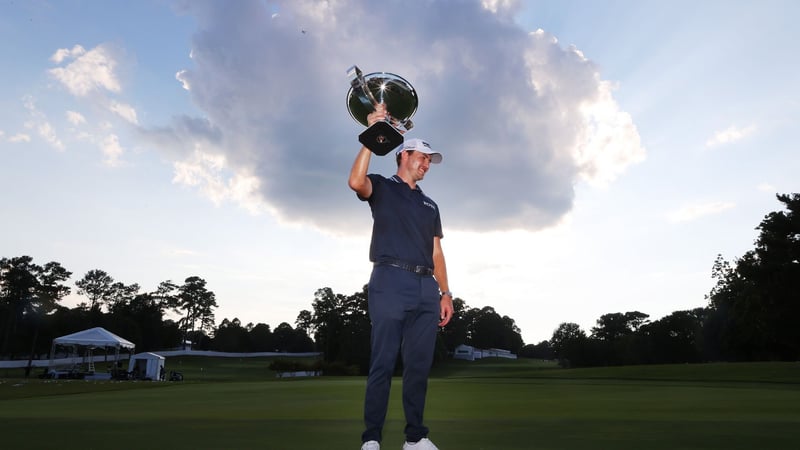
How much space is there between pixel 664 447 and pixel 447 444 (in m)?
1.66

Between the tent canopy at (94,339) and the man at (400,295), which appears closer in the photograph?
the man at (400,295)

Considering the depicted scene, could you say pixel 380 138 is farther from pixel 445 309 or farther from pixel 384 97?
pixel 445 309

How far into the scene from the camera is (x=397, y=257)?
14.1ft

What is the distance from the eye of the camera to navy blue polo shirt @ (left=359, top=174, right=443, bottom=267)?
437cm

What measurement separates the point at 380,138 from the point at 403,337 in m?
1.61

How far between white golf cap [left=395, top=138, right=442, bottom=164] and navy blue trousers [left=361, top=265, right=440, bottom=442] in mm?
1111

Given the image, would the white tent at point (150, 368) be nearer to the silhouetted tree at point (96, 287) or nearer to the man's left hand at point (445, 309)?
the man's left hand at point (445, 309)

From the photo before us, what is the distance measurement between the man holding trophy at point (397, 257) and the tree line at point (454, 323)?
52168mm

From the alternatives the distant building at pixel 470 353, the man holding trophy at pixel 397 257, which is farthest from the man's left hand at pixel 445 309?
the distant building at pixel 470 353

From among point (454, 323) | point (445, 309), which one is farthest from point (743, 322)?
point (454, 323)

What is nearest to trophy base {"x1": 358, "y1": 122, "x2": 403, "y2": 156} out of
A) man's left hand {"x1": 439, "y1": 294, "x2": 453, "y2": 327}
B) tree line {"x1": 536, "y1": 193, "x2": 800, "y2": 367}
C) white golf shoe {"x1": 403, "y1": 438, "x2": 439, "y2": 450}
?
man's left hand {"x1": 439, "y1": 294, "x2": 453, "y2": 327}

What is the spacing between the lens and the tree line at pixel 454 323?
4784 cm

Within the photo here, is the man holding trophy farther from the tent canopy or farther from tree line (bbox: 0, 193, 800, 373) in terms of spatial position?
tree line (bbox: 0, 193, 800, 373)

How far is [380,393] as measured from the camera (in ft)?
13.7
